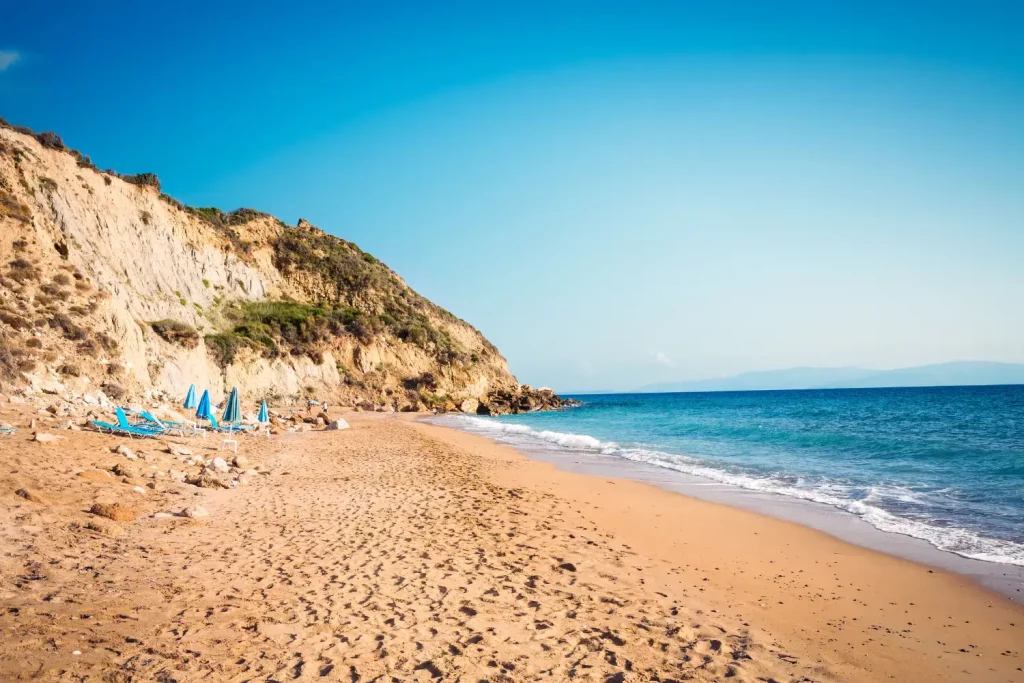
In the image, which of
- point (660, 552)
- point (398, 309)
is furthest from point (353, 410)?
point (660, 552)

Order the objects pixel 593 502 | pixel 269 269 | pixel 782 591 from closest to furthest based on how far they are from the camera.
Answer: pixel 782 591 → pixel 593 502 → pixel 269 269

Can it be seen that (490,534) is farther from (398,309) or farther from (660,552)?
(398,309)

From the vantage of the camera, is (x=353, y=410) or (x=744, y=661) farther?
(x=353, y=410)

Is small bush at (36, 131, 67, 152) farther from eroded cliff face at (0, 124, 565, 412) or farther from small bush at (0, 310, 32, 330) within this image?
small bush at (0, 310, 32, 330)

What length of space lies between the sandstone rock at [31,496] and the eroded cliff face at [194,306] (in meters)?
12.7

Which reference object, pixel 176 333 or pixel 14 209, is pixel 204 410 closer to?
pixel 176 333

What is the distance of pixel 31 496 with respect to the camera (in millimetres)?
7562

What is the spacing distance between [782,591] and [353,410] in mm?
40391

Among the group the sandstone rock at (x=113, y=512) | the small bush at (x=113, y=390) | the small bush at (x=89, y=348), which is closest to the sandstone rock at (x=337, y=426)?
the small bush at (x=113, y=390)

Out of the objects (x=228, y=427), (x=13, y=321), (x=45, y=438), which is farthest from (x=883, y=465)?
(x=13, y=321)

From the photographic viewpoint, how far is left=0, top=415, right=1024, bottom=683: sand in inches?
173

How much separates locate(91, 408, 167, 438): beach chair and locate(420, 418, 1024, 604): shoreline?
38.7 ft

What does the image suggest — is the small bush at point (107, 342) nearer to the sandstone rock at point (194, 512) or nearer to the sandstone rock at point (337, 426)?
the sandstone rock at point (337, 426)

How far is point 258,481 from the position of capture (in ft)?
39.3
